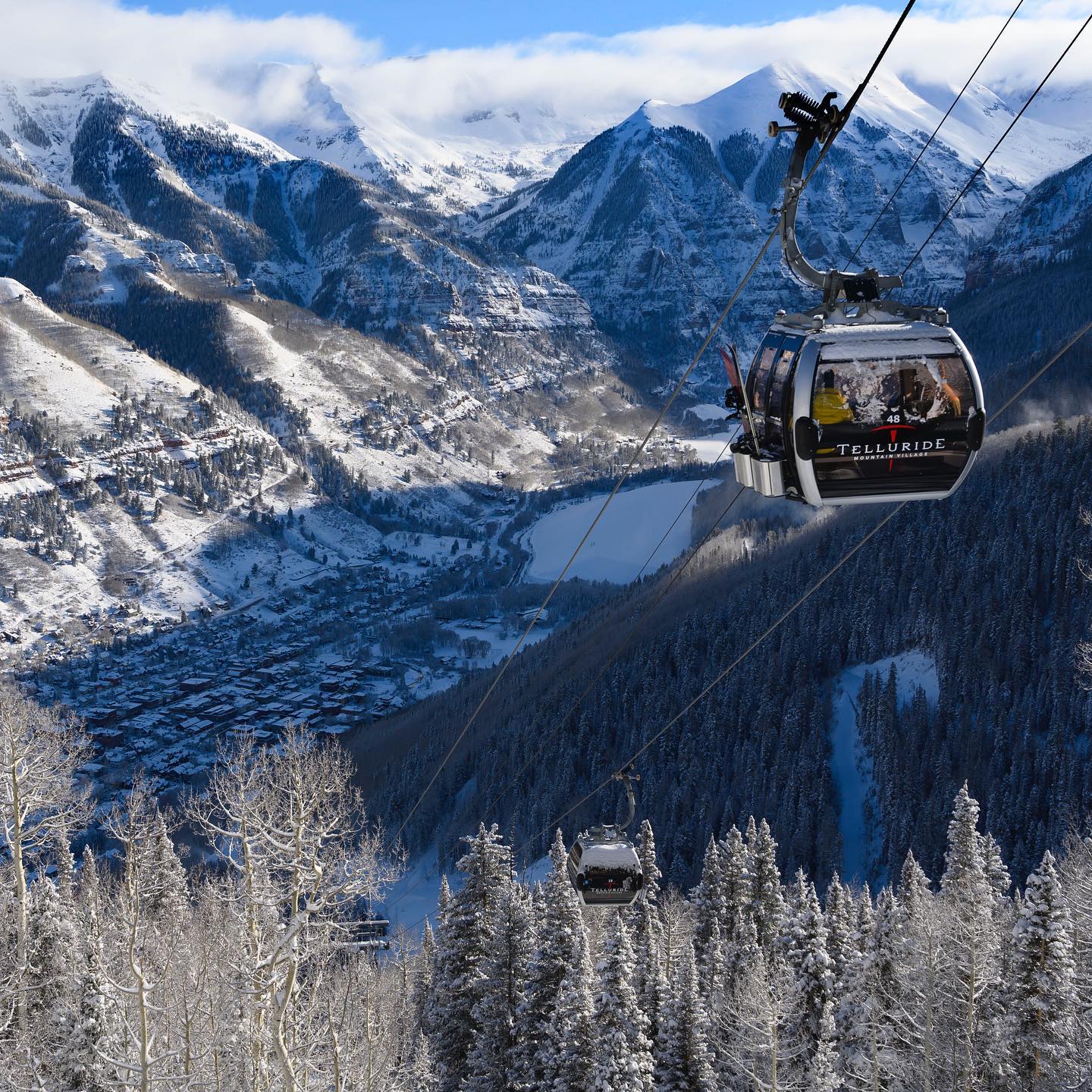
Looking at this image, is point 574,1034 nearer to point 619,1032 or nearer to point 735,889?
point 619,1032

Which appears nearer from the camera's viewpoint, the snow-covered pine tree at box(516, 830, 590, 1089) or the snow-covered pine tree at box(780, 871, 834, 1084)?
the snow-covered pine tree at box(780, 871, 834, 1084)

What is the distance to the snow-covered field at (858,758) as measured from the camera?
269 feet

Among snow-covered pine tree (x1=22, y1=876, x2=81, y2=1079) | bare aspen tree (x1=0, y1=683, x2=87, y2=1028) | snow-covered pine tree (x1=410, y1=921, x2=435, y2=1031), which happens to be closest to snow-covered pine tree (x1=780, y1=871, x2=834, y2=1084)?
snow-covered pine tree (x1=410, y1=921, x2=435, y2=1031)

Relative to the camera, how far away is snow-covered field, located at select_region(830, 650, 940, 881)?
82.1 m

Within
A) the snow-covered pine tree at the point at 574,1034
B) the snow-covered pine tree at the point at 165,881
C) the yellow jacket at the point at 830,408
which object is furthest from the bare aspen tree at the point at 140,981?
the yellow jacket at the point at 830,408

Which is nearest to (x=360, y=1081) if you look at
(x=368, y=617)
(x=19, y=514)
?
(x=368, y=617)

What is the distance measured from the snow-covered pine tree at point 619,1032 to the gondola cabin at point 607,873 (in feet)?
30.3

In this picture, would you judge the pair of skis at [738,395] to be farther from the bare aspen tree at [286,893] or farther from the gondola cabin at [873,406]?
the bare aspen tree at [286,893]

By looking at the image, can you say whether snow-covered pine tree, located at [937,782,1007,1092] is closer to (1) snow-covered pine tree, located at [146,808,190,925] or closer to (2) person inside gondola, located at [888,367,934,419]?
(2) person inside gondola, located at [888,367,934,419]

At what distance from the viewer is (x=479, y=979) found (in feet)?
118

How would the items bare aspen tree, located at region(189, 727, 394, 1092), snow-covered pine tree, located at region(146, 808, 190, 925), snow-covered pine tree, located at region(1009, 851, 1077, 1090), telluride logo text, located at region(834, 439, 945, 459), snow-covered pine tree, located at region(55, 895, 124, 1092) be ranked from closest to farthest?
telluride logo text, located at region(834, 439, 945, 459)
bare aspen tree, located at region(189, 727, 394, 1092)
snow-covered pine tree, located at region(55, 895, 124, 1092)
snow-covered pine tree, located at region(1009, 851, 1077, 1090)
snow-covered pine tree, located at region(146, 808, 190, 925)

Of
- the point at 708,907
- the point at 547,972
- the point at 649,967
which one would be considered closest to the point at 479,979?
the point at 547,972

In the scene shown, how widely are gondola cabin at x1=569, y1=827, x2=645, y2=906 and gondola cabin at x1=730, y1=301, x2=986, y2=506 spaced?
36.0 ft

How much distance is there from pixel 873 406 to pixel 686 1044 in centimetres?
2432
